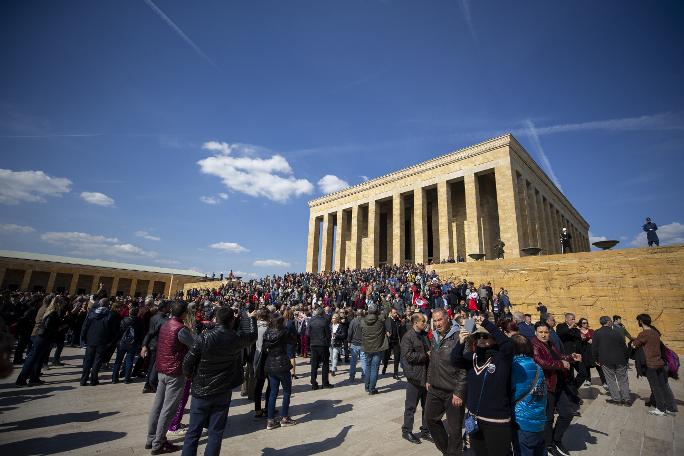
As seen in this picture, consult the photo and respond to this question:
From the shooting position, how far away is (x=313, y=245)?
117 ft

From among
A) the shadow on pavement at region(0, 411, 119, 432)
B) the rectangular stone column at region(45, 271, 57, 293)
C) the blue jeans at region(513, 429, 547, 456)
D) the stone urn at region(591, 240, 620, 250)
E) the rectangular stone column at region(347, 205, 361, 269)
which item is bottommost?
the shadow on pavement at region(0, 411, 119, 432)

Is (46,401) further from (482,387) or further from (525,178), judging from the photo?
(525,178)

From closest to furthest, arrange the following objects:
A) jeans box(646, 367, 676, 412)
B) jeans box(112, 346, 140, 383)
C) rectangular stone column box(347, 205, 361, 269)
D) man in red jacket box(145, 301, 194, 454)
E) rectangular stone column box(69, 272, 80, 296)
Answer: man in red jacket box(145, 301, 194, 454), jeans box(646, 367, 676, 412), jeans box(112, 346, 140, 383), rectangular stone column box(347, 205, 361, 269), rectangular stone column box(69, 272, 80, 296)

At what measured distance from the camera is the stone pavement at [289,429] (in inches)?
148

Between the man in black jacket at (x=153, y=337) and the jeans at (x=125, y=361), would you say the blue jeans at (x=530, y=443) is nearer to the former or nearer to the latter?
the man in black jacket at (x=153, y=337)

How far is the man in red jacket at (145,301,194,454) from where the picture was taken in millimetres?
3654

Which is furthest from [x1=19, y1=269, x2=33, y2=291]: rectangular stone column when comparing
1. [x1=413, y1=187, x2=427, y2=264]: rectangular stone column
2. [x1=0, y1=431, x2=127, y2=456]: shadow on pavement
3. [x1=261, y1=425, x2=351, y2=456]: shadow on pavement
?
[x1=261, y1=425, x2=351, y2=456]: shadow on pavement

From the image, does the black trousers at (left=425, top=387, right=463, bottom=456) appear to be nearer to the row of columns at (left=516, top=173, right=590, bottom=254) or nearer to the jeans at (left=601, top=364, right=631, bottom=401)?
→ the jeans at (left=601, top=364, right=631, bottom=401)

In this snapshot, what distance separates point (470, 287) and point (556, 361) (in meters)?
11.2

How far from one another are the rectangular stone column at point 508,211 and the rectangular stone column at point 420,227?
19.8 ft

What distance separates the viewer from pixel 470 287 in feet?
46.9

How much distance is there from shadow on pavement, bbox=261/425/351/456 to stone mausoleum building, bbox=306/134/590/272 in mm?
19027

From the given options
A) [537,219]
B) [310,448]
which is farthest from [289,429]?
[537,219]

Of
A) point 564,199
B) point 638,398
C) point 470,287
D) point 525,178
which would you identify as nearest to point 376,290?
point 470,287
